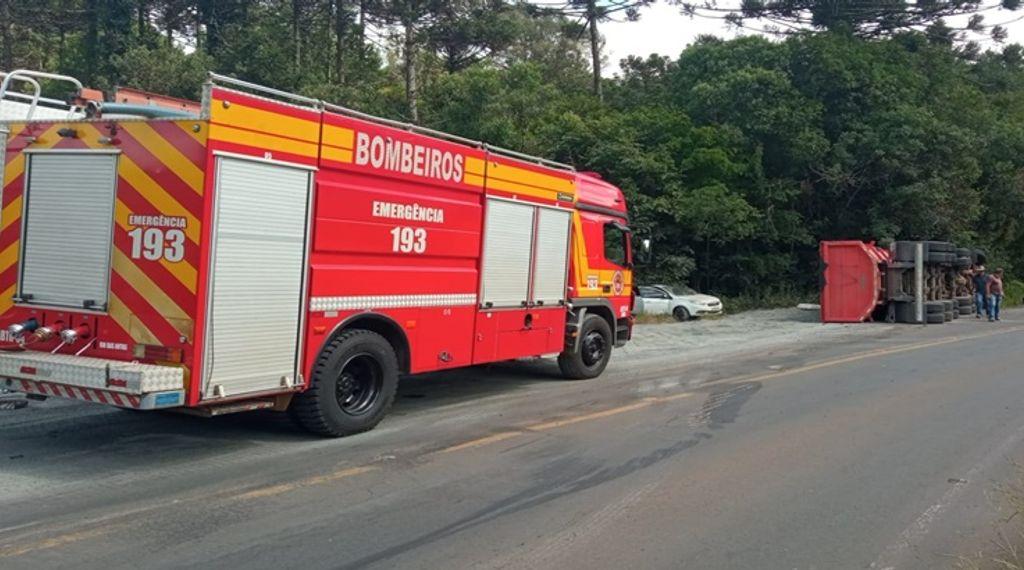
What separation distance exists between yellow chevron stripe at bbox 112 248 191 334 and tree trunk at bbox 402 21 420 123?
24.9m

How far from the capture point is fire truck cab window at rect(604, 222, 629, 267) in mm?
12461

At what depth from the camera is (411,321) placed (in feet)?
27.1

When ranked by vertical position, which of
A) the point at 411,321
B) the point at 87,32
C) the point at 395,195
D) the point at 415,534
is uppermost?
the point at 87,32

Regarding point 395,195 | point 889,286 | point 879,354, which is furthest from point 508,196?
point 889,286

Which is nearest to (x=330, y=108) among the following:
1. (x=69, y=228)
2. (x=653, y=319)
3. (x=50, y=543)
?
(x=69, y=228)

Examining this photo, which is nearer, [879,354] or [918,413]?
[918,413]

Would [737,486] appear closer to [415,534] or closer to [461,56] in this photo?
[415,534]

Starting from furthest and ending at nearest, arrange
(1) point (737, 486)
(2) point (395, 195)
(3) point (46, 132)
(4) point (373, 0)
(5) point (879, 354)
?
(4) point (373, 0) < (5) point (879, 354) < (2) point (395, 195) < (3) point (46, 132) < (1) point (737, 486)

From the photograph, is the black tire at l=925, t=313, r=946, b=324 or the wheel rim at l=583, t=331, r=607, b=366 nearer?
the wheel rim at l=583, t=331, r=607, b=366

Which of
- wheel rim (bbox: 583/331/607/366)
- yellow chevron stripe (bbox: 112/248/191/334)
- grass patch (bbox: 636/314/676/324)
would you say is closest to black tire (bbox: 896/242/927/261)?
grass patch (bbox: 636/314/676/324)

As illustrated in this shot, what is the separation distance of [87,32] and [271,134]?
111 feet

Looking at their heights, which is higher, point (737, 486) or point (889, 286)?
point (889, 286)

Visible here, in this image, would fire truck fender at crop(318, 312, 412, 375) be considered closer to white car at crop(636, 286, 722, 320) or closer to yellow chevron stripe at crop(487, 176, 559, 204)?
yellow chevron stripe at crop(487, 176, 559, 204)

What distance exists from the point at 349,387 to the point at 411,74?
85.1ft
